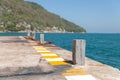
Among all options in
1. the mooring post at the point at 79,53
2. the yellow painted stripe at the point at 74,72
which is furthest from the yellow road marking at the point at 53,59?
the yellow painted stripe at the point at 74,72

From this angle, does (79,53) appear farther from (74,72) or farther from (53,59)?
(53,59)

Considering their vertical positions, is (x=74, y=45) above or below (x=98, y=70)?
above

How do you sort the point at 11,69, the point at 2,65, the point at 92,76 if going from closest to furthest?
the point at 92,76
the point at 11,69
the point at 2,65

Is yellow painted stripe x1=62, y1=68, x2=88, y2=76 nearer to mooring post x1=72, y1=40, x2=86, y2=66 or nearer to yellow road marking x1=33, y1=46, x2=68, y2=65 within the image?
mooring post x1=72, y1=40, x2=86, y2=66

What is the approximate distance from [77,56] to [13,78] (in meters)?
3.90

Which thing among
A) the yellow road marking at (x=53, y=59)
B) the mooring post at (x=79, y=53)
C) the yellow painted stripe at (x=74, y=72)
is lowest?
the yellow painted stripe at (x=74, y=72)

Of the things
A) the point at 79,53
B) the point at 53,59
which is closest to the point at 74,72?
the point at 79,53

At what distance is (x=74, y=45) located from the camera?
1258cm

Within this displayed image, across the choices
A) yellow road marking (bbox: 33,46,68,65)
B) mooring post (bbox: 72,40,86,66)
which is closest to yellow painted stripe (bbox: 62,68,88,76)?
mooring post (bbox: 72,40,86,66)

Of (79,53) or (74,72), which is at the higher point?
(79,53)

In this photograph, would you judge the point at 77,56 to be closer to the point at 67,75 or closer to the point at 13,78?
the point at 67,75

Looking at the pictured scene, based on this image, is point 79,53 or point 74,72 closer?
point 74,72

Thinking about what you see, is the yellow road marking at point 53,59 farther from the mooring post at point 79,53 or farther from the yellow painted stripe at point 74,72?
the yellow painted stripe at point 74,72

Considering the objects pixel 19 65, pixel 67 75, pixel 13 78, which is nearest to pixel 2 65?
pixel 19 65
